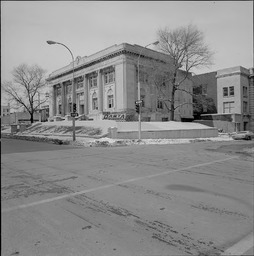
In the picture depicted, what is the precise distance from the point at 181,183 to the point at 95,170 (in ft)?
11.5

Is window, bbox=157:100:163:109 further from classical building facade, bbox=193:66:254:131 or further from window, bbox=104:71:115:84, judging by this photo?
window, bbox=104:71:115:84

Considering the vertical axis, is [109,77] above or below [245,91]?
above

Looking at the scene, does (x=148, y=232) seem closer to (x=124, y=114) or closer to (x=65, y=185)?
(x=65, y=185)

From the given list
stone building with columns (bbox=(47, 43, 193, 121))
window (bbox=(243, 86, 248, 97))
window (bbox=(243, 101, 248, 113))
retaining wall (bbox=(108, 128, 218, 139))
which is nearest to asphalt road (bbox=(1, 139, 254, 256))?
retaining wall (bbox=(108, 128, 218, 139))

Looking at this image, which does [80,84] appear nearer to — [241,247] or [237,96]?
[237,96]

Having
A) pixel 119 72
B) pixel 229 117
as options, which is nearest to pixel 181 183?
pixel 119 72

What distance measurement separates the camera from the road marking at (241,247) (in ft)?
11.5

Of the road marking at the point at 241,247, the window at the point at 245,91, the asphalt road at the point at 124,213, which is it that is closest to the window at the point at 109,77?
the window at the point at 245,91

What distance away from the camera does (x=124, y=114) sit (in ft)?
144

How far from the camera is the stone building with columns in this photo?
45438 millimetres

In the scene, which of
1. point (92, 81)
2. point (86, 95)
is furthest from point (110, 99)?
point (92, 81)

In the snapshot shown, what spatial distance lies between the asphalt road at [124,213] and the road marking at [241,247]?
0.11 metres

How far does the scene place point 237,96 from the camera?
56.7 metres

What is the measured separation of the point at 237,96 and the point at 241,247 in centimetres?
5855
